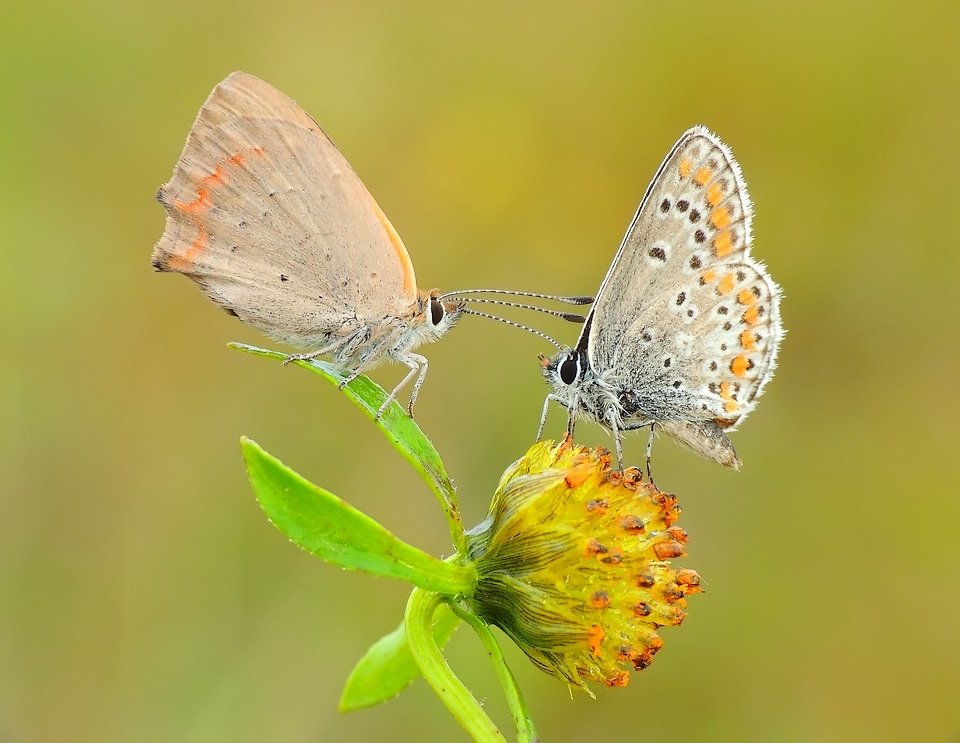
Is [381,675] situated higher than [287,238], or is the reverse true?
[287,238]

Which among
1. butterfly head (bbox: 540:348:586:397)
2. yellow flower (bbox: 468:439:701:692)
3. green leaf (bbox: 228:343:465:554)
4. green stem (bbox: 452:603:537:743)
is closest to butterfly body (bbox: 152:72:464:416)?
green leaf (bbox: 228:343:465:554)

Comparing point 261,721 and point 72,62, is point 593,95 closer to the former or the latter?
point 72,62

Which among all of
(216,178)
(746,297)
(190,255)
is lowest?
(190,255)

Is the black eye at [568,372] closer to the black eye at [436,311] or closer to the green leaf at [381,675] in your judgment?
the black eye at [436,311]

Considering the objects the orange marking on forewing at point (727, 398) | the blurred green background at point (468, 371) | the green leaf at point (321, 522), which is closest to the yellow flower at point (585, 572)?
the green leaf at point (321, 522)

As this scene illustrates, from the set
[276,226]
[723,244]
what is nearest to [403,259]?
[276,226]

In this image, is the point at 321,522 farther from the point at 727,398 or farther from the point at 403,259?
the point at 727,398
